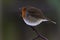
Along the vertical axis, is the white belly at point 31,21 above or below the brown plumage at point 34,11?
below

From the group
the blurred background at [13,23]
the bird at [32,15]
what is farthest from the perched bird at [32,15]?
the blurred background at [13,23]

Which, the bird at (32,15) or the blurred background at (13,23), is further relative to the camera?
the blurred background at (13,23)

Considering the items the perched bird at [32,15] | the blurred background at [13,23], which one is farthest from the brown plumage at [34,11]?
the blurred background at [13,23]

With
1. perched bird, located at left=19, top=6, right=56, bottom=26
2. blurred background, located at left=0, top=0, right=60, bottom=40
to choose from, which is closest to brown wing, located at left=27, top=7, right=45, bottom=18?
perched bird, located at left=19, top=6, right=56, bottom=26

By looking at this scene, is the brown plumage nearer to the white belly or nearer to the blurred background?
the white belly

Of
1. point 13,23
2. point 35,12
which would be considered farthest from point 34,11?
point 13,23

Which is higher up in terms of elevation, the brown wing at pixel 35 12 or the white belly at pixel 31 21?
the brown wing at pixel 35 12

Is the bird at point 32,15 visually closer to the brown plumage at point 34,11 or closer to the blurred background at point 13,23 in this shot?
the brown plumage at point 34,11

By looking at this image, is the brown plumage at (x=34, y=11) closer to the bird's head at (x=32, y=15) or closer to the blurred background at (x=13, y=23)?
the bird's head at (x=32, y=15)

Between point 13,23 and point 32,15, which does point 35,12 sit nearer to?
point 32,15

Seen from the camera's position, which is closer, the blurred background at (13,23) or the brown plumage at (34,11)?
the brown plumage at (34,11)
